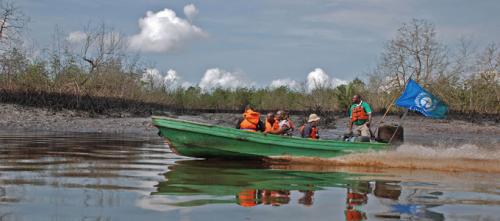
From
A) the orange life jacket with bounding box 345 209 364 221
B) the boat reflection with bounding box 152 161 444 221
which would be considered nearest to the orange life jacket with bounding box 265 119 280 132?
the boat reflection with bounding box 152 161 444 221

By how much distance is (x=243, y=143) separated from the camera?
1175 centimetres

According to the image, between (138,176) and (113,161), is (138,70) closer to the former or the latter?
(113,161)

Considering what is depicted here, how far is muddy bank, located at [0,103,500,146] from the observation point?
24.2 m

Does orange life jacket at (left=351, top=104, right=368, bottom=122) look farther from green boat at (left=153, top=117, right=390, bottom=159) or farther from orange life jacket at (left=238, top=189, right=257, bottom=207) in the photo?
orange life jacket at (left=238, top=189, right=257, bottom=207)

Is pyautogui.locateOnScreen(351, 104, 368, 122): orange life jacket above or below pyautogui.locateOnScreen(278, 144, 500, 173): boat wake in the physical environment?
above

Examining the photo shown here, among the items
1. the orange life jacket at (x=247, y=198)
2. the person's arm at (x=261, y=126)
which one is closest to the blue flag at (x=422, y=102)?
the person's arm at (x=261, y=126)

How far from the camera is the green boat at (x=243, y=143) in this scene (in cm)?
1162

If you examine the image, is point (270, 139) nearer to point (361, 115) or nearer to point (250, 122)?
point (250, 122)

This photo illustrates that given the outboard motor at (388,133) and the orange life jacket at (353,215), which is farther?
the outboard motor at (388,133)

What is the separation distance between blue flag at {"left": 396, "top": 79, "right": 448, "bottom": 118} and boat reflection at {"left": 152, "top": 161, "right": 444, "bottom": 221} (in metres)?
3.22

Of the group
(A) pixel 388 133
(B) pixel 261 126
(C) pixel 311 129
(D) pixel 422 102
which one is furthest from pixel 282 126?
(D) pixel 422 102

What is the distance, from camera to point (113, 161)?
1128 cm

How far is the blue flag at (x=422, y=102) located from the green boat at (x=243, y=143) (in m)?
1.49

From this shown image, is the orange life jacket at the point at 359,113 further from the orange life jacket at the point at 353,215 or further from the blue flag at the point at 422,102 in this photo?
the orange life jacket at the point at 353,215
